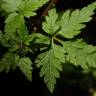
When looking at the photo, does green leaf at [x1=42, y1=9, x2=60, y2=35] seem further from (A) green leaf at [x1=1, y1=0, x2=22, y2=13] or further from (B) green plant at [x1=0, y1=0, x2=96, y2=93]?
(A) green leaf at [x1=1, y1=0, x2=22, y2=13]

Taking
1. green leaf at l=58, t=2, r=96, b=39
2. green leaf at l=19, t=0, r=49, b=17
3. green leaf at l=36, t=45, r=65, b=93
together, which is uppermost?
green leaf at l=19, t=0, r=49, b=17

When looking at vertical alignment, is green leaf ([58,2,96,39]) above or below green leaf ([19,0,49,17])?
below

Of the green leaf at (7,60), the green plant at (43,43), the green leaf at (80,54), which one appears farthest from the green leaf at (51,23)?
the green leaf at (7,60)

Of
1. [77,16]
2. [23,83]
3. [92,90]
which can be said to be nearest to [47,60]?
[77,16]

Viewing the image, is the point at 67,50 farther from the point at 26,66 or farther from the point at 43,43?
the point at 26,66

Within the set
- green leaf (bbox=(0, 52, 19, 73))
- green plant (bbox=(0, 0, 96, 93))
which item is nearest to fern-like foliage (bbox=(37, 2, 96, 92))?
green plant (bbox=(0, 0, 96, 93))
